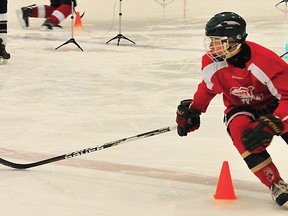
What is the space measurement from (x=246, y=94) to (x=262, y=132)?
313mm

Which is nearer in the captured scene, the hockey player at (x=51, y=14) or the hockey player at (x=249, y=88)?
the hockey player at (x=249, y=88)

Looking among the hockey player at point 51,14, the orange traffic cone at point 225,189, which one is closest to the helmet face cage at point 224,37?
the orange traffic cone at point 225,189

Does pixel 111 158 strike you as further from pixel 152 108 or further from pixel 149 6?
pixel 149 6

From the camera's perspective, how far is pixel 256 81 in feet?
10.3

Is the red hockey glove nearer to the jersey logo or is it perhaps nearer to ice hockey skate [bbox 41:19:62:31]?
the jersey logo

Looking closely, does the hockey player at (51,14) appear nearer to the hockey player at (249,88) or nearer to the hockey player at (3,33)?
the hockey player at (3,33)

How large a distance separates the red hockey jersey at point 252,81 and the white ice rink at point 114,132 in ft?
1.33

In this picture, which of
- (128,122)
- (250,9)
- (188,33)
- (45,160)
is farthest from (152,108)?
(250,9)

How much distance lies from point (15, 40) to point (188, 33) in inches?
81.9

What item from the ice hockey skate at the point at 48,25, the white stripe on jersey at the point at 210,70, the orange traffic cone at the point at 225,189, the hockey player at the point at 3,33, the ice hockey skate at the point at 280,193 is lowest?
the ice hockey skate at the point at 48,25

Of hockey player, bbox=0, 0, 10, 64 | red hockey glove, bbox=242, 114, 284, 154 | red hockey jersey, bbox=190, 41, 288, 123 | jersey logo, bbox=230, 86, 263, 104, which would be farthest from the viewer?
hockey player, bbox=0, 0, 10, 64

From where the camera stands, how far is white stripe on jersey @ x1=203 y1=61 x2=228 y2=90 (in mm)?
3204

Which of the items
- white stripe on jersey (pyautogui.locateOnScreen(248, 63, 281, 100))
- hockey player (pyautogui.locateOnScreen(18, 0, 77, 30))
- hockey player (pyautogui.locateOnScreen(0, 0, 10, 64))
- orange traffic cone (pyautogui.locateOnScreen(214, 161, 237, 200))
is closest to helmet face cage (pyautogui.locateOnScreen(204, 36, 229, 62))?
white stripe on jersey (pyautogui.locateOnScreen(248, 63, 281, 100))

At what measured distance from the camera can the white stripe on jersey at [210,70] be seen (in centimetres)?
320
